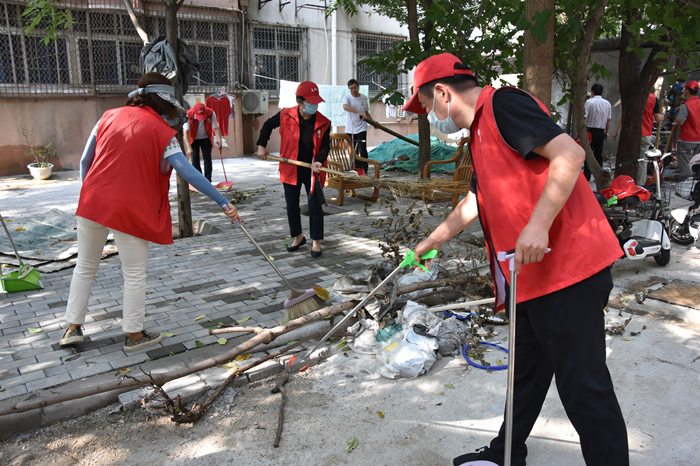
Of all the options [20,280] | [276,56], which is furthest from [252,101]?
[20,280]

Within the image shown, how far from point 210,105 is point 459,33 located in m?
8.23

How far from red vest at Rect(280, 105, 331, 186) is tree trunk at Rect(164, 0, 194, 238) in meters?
1.22

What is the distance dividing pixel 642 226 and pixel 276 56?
1291 centimetres

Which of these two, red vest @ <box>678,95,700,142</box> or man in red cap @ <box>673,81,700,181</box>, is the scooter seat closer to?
man in red cap @ <box>673,81,700,181</box>

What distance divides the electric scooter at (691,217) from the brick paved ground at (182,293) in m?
2.45

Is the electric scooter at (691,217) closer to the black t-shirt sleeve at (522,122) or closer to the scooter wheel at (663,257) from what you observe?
the scooter wheel at (663,257)

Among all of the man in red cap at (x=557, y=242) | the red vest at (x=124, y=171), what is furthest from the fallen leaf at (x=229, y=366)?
the man in red cap at (x=557, y=242)

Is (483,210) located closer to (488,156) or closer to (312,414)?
(488,156)

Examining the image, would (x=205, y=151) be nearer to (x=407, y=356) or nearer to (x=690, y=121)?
(x=407, y=356)

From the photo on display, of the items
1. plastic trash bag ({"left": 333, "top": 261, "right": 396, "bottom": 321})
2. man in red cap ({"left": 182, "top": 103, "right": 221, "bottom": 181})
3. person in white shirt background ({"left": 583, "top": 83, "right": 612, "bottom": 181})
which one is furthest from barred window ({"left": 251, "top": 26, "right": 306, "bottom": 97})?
plastic trash bag ({"left": 333, "top": 261, "right": 396, "bottom": 321})

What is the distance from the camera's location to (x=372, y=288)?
4.29 metres

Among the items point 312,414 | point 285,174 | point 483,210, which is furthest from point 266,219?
point 483,210

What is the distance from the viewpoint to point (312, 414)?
3156 mm

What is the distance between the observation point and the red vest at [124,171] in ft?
11.5
